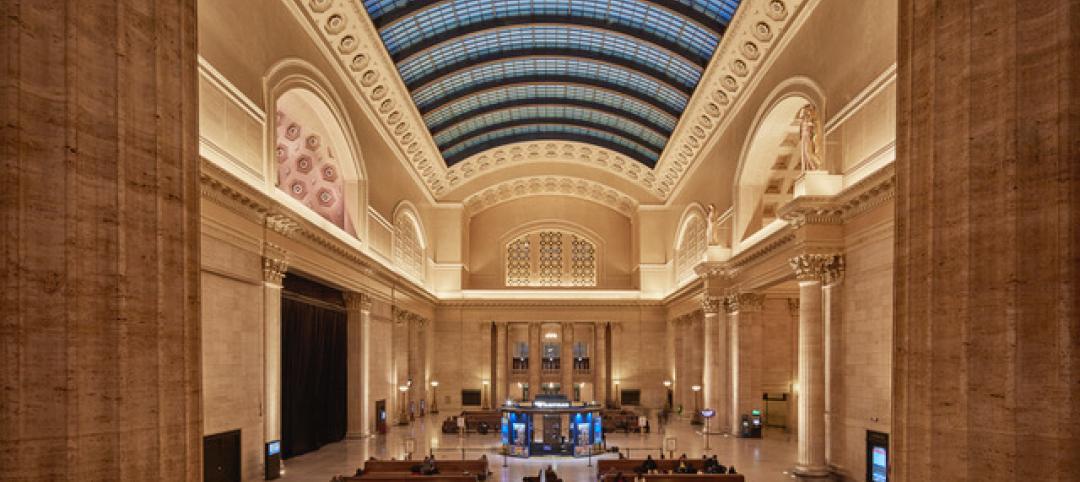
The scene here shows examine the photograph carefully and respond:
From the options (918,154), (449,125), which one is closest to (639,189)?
(449,125)

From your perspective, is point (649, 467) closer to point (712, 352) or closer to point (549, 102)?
point (712, 352)

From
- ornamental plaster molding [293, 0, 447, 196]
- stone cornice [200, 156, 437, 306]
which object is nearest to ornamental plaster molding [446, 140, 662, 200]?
ornamental plaster molding [293, 0, 447, 196]

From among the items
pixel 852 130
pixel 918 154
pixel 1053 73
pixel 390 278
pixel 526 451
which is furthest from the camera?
pixel 390 278

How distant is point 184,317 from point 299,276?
1904 cm

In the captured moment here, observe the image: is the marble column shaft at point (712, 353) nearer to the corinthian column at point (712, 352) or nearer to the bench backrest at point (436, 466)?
the corinthian column at point (712, 352)

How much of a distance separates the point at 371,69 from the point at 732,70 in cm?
1221

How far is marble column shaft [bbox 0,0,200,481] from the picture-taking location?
495 cm

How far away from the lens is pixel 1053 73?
5.39 metres

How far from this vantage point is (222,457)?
16.5 metres

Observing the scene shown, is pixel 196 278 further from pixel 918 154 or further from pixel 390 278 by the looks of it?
pixel 390 278

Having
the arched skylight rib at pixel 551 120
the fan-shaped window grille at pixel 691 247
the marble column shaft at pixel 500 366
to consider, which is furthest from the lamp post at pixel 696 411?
the marble column shaft at pixel 500 366

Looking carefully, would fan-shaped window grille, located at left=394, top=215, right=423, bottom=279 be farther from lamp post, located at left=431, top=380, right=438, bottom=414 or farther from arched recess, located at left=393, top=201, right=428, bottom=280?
lamp post, located at left=431, top=380, right=438, bottom=414

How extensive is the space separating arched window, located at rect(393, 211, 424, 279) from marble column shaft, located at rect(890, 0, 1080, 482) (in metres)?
30.0

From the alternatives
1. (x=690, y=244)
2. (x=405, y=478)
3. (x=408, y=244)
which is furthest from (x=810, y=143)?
(x=408, y=244)
